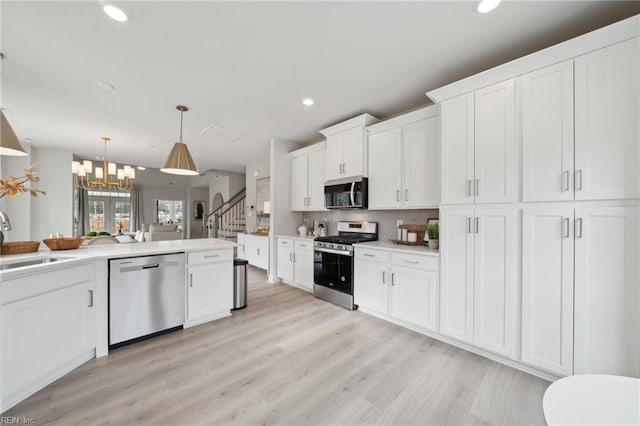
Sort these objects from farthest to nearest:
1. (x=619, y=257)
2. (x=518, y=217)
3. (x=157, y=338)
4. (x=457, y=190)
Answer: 1. (x=157, y=338)
2. (x=457, y=190)
3. (x=518, y=217)
4. (x=619, y=257)

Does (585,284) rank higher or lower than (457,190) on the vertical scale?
lower

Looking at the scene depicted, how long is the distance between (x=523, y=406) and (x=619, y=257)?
3.89 feet

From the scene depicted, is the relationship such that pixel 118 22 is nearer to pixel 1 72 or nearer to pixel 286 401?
pixel 1 72

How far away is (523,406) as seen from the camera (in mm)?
1633

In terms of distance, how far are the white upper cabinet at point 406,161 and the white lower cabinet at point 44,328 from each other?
320 cm

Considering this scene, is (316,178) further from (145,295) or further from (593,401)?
(593,401)

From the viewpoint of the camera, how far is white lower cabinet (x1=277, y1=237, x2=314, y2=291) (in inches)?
157

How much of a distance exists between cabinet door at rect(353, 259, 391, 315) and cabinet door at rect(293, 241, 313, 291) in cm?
95

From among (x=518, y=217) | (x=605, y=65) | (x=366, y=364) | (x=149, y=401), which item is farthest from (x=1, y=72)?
(x=605, y=65)

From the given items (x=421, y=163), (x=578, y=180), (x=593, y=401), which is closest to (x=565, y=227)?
(x=578, y=180)

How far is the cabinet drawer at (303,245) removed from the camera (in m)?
3.96

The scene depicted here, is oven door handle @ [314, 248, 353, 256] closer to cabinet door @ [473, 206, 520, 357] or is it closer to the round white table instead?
cabinet door @ [473, 206, 520, 357]

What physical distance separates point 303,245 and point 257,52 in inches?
110

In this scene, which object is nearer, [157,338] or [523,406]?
[523,406]
